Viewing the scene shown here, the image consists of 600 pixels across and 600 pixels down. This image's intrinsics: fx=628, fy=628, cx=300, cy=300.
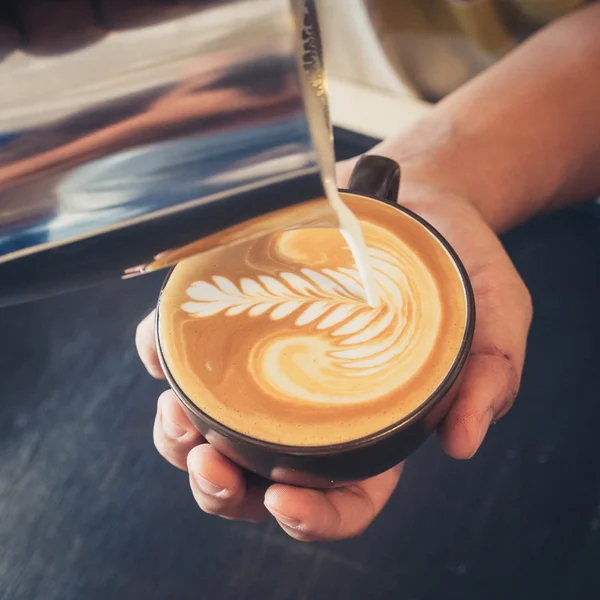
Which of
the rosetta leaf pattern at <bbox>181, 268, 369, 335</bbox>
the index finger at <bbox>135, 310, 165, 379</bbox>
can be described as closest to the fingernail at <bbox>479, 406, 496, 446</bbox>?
the rosetta leaf pattern at <bbox>181, 268, 369, 335</bbox>

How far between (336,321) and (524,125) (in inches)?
20.3

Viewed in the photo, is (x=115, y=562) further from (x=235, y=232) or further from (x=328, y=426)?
(x=235, y=232)

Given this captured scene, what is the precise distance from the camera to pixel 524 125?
36.2 inches

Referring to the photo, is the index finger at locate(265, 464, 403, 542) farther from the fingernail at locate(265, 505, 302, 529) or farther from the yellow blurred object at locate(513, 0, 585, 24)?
the yellow blurred object at locate(513, 0, 585, 24)

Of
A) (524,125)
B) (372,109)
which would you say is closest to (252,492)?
(524,125)

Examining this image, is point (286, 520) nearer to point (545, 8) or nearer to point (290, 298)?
point (290, 298)

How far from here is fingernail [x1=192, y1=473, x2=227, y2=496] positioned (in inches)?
24.3

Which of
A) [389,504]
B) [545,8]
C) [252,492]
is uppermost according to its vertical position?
[545,8]

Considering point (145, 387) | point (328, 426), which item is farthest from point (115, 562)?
point (328, 426)

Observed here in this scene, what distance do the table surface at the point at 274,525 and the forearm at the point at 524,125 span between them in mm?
159

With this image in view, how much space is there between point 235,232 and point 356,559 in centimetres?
54

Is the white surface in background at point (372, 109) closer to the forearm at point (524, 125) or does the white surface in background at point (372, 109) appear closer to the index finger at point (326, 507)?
the forearm at point (524, 125)

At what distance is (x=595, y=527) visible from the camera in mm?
804

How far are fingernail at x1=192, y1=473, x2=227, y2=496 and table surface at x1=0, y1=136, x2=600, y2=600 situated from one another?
0.21m
